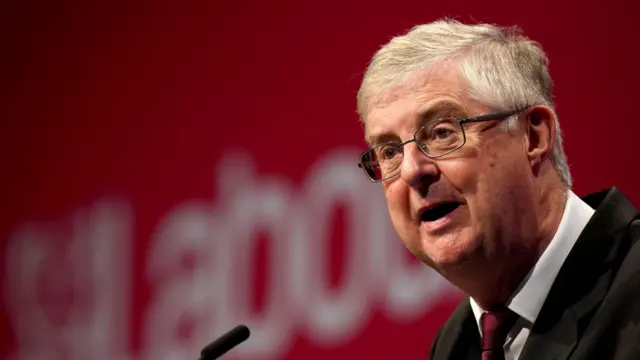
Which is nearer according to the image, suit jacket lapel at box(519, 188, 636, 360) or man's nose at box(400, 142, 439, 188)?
suit jacket lapel at box(519, 188, 636, 360)

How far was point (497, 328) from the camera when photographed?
1749 mm

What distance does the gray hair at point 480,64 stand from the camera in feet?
5.80

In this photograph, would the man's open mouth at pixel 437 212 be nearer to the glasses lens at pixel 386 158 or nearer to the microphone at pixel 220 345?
the glasses lens at pixel 386 158

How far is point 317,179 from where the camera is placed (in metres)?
3.30

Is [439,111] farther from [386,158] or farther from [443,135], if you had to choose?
[386,158]

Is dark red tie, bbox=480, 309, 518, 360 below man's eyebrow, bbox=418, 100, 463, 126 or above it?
below

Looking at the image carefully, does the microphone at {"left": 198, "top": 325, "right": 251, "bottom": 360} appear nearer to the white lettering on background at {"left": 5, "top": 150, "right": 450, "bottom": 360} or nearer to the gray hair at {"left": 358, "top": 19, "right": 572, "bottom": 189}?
the gray hair at {"left": 358, "top": 19, "right": 572, "bottom": 189}

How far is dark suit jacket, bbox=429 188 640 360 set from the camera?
1.54 metres

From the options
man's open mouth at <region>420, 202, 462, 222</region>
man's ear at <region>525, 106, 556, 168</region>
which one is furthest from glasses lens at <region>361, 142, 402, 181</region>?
man's ear at <region>525, 106, 556, 168</region>

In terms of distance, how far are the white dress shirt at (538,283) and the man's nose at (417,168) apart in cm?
25

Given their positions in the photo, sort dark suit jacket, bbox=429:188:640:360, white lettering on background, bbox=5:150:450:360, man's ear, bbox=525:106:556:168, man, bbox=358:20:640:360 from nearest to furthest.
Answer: dark suit jacket, bbox=429:188:640:360, man, bbox=358:20:640:360, man's ear, bbox=525:106:556:168, white lettering on background, bbox=5:150:450:360

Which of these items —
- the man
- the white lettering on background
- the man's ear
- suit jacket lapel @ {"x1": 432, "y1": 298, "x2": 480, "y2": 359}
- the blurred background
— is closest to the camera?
the man

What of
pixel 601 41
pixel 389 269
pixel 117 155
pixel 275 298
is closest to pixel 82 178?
pixel 117 155

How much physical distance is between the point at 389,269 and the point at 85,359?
1.30 metres
